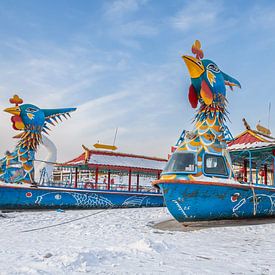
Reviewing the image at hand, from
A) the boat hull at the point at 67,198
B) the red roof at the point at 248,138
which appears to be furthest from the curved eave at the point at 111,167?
the red roof at the point at 248,138

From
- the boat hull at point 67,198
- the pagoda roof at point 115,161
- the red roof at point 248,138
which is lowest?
the boat hull at point 67,198

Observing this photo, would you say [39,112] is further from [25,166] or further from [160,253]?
[160,253]

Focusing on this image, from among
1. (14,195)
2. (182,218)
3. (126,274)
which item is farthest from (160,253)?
(14,195)

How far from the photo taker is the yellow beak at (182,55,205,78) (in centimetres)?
1380

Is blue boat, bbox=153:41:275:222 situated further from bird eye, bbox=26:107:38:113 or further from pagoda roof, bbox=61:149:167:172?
bird eye, bbox=26:107:38:113

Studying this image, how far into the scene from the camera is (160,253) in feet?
23.5

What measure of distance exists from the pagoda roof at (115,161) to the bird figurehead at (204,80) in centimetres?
1006

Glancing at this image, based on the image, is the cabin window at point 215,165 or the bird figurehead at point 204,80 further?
the bird figurehead at point 204,80

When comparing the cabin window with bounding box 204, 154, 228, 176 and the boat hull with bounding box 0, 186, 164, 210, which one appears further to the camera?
the boat hull with bounding box 0, 186, 164, 210

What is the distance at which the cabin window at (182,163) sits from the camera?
12531 millimetres

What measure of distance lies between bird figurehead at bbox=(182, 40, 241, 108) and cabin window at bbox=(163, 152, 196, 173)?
2517 mm

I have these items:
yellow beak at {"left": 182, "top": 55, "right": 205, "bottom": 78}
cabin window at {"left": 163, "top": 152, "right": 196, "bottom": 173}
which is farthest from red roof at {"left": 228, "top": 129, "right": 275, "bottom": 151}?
cabin window at {"left": 163, "top": 152, "right": 196, "bottom": 173}

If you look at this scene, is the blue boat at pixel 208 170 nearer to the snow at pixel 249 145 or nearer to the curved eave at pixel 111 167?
the snow at pixel 249 145

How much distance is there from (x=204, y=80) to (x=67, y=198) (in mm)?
11006
